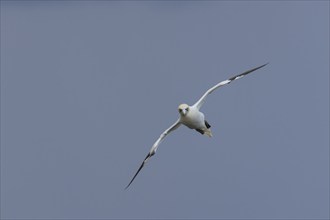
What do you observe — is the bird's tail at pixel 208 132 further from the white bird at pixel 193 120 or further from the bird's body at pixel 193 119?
the bird's body at pixel 193 119

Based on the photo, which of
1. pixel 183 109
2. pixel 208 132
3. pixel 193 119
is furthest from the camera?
pixel 208 132

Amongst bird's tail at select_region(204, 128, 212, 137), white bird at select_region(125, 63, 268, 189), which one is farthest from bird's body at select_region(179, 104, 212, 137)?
bird's tail at select_region(204, 128, 212, 137)

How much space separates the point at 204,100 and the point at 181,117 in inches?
121

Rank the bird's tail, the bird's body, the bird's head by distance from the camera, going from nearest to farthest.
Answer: the bird's head → the bird's body → the bird's tail

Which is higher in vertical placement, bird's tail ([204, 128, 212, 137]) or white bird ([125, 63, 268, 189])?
white bird ([125, 63, 268, 189])

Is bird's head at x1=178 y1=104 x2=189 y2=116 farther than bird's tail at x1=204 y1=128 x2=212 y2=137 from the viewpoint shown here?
No

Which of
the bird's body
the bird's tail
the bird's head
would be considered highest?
the bird's head

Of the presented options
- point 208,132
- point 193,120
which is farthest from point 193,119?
point 208,132

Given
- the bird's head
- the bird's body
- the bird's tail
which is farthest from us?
the bird's tail

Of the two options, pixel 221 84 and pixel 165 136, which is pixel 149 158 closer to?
pixel 165 136

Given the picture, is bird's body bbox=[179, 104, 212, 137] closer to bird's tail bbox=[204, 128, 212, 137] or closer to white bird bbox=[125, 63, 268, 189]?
white bird bbox=[125, 63, 268, 189]

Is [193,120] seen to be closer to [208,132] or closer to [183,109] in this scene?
[183,109]

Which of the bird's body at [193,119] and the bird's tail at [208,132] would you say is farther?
the bird's tail at [208,132]

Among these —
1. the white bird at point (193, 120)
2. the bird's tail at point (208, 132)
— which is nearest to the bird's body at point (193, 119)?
the white bird at point (193, 120)
